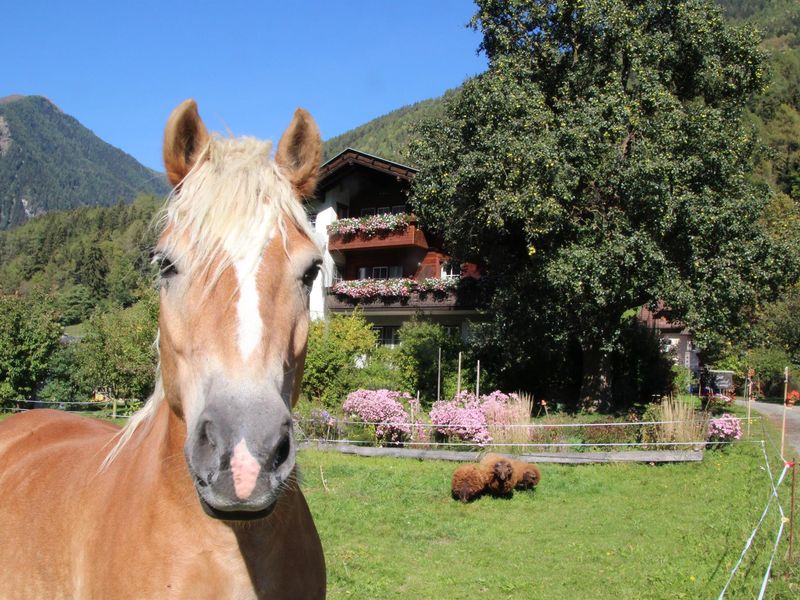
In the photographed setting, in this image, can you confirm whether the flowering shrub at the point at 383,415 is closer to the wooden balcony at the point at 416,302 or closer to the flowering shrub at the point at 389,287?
the wooden balcony at the point at 416,302

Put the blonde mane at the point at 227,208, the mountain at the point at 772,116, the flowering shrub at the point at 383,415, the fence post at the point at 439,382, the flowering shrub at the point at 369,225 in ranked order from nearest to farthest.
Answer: the blonde mane at the point at 227,208, the flowering shrub at the point at 383,415, the fence post at the point at 439,382, the mountain at the point at 772,116, the flowering shrub at the point at 369,225

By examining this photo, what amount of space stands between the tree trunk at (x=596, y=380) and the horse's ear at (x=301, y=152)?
→ 1772cm

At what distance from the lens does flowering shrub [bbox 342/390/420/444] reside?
15195mm

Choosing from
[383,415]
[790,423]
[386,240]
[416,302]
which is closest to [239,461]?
[383,415]

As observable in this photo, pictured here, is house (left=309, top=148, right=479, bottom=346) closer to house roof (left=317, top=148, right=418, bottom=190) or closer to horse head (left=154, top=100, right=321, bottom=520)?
house roof (left=317, top=148, right=418, bottom=190)

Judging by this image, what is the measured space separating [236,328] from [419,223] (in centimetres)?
2359

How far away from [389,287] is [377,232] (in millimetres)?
2648

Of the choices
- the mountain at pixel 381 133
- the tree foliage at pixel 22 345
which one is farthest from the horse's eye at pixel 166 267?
the mountain at pixel 381 133

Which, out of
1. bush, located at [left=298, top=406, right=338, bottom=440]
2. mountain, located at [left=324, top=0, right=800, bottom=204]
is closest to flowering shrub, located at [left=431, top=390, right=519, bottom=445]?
bush, located at [left=298, top=406, right=338, bottom=440]

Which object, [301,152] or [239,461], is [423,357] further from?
[239,461]

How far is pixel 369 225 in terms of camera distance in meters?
27.3

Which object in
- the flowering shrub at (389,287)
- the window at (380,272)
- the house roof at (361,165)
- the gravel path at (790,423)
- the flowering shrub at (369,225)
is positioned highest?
the house roof at (361,165)

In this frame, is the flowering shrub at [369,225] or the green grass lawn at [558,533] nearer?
the green grass lawn at [558,533]

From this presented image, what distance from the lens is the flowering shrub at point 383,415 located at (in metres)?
15.2
